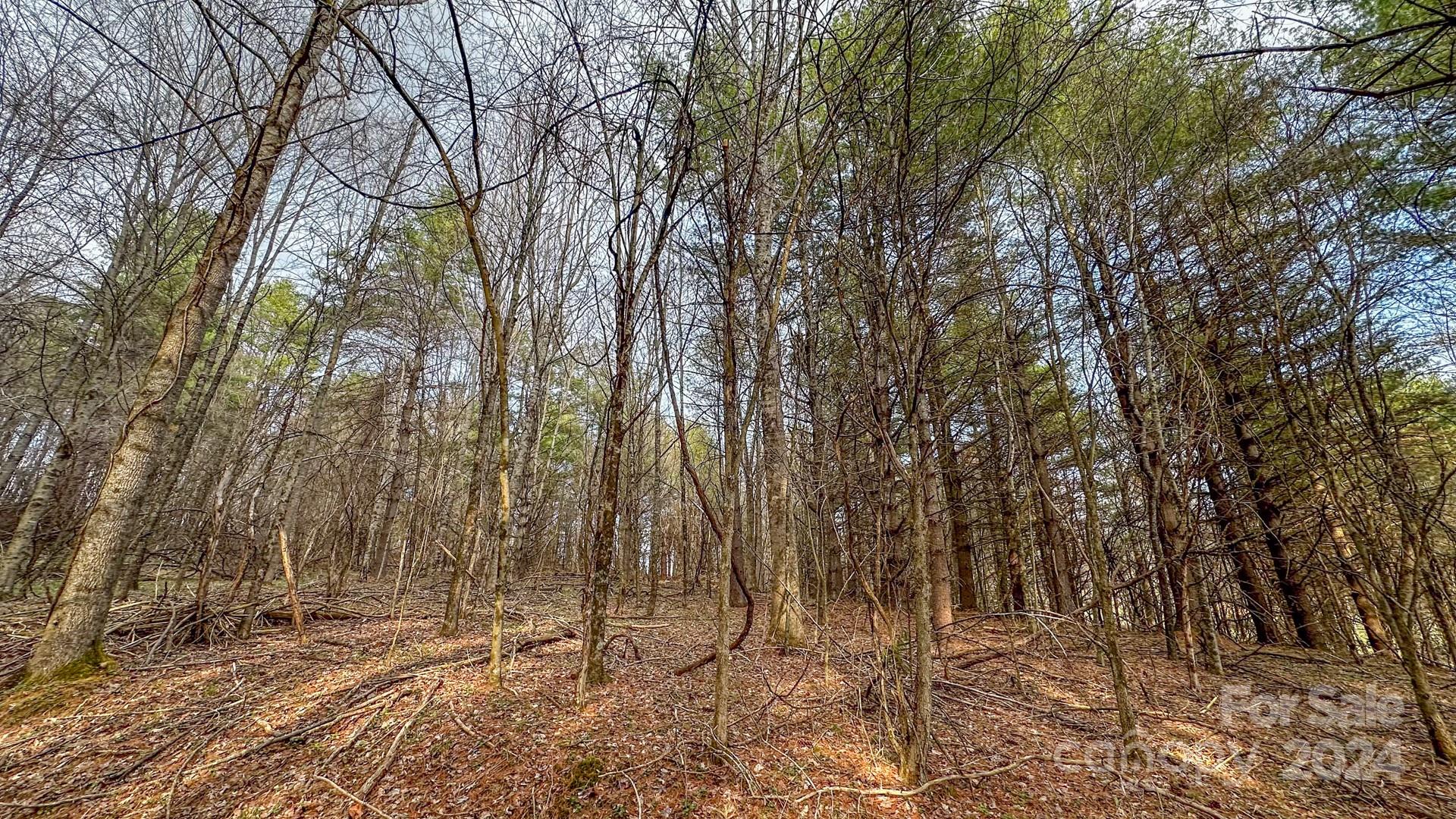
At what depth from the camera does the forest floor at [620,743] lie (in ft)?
7.61

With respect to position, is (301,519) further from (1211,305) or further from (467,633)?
(1211,305)

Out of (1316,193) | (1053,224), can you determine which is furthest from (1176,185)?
(1053,224)

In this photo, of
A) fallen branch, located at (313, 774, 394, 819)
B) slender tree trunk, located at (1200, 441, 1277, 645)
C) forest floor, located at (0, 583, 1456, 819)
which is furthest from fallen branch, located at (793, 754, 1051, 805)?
slender tree trunk, located at (1200, 441, 1277, 645)

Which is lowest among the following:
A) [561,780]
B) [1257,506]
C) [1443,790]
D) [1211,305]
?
[1443,790]

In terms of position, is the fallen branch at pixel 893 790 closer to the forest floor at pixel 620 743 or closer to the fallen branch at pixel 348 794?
the forest floor at pixel 620 743

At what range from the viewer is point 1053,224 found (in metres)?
4.18

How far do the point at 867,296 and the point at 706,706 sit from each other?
10.1 ft

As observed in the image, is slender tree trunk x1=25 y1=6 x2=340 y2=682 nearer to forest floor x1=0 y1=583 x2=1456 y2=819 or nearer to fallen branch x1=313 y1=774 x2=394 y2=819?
forest floor x1=0 y1=583 x2=1456 y2=819

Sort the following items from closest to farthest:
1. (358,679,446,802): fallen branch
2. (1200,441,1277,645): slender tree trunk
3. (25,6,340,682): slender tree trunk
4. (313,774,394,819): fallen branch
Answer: (313,774,394,819): fallen branch → (358,679,446,802): fallen branch → (25,6,340,682): slender tree trunk → (1200,441,1277,645): slender tree trunk

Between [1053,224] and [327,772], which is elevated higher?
[1053,224]

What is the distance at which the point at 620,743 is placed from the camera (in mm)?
2756

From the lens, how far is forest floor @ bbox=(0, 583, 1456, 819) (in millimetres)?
2318

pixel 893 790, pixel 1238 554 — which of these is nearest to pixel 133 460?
pixel 893 790

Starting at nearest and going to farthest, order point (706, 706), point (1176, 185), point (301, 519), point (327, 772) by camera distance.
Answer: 1. point (327, 772)
2. point (706, 706)
3. point (1176, 185)
4. point (301, 519)
